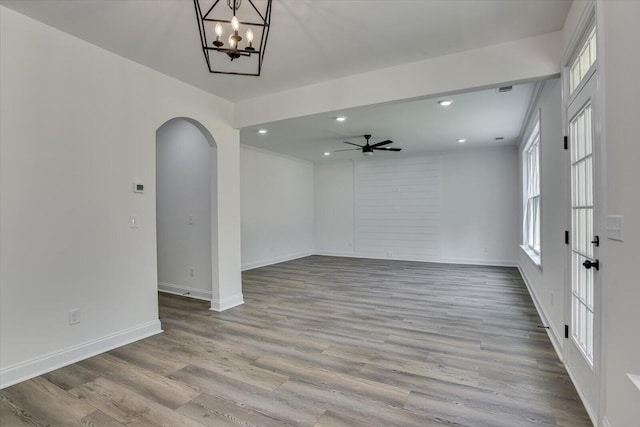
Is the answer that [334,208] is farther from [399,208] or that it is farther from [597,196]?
[597,196]

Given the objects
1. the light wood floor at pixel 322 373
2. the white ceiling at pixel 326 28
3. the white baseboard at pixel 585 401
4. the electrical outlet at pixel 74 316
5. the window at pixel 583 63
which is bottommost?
the light wood floor at pixel 322 373

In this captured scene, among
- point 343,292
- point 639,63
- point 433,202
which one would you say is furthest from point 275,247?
point 639,63

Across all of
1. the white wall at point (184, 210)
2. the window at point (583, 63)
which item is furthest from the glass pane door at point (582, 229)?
the white wall at point (184, 210)

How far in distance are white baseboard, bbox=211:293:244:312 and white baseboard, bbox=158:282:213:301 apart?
461 mm

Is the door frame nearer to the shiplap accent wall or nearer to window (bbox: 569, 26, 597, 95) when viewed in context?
window (bbox: 569, 26, 597, 95)

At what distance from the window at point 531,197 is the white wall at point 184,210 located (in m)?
4.76

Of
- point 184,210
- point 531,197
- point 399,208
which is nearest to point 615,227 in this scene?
point 531,197

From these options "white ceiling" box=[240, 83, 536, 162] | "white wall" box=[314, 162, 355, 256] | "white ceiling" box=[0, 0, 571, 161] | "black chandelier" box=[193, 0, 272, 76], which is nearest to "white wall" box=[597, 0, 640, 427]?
"white ceiling" box=[0, 0, 571, 161]

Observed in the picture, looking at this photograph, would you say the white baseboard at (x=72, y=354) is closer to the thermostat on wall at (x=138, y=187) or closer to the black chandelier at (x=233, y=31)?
the thermostat on wall at (x=138, y=187)

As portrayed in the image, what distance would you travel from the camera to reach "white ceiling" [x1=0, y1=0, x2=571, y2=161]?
89.4 inches

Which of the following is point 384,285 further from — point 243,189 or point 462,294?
point 243,189

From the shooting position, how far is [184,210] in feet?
15.9

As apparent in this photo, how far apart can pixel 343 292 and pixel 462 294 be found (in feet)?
5.99

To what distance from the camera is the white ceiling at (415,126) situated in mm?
4004
